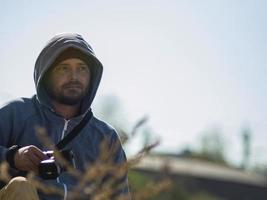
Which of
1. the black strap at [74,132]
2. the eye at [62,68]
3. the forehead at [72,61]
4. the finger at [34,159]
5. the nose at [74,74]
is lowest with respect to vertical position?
the black strap at [74,132]

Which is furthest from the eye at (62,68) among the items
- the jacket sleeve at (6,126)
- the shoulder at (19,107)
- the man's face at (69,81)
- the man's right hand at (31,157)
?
→ the man's right hand at (31,157)

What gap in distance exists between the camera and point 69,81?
4.57 meters

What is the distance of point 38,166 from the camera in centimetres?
353

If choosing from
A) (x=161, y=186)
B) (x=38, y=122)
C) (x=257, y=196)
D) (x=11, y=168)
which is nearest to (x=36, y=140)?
(x=38, y=122)

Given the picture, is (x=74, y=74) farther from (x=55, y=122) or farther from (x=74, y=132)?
(x=74, y=132)

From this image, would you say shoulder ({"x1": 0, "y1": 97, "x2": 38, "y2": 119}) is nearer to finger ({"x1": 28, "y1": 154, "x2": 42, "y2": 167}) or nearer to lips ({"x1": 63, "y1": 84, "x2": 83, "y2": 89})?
lips ({"x1": 63, "y1": 84, "x2": 83, "y2": 89})

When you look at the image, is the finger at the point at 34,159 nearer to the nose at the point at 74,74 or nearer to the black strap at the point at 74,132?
the black strap at the point at 74,132

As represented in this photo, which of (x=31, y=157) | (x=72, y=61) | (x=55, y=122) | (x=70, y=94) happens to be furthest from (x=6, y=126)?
(x=31, y=157)

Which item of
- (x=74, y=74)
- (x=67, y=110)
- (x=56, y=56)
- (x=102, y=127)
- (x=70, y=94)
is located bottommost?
(x=102, y=127)

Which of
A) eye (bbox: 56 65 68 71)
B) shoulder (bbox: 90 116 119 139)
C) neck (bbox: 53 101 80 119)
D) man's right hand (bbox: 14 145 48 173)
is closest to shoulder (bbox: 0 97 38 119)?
neck (bbox: 53 101 80 119)

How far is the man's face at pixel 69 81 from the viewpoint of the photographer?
15.0 feet

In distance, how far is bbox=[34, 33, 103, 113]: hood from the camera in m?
4.61

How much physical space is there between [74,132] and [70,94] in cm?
35

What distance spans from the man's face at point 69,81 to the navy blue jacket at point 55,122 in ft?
0.19
